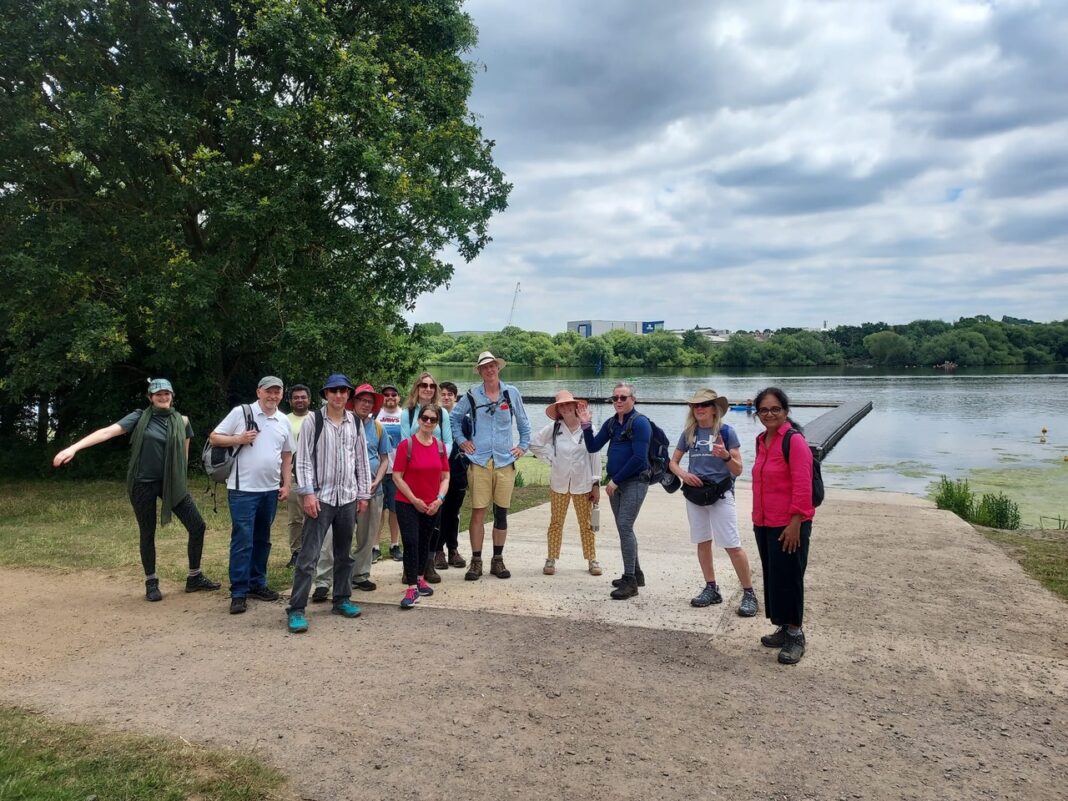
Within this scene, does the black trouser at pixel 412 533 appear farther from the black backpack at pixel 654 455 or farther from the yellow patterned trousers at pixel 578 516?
the black backpack at pixel 654 455

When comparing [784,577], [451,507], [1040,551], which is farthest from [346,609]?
[1040,551]

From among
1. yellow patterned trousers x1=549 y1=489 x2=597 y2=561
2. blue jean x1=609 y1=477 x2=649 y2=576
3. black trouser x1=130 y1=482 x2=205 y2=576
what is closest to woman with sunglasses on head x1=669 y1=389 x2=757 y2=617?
blue jean x1=609 y1=477 x2=649 y2=576

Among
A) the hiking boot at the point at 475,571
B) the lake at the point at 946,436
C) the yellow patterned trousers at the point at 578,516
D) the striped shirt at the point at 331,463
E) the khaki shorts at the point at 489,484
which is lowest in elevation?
the lake at the point at 946,436

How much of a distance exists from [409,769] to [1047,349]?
424ft

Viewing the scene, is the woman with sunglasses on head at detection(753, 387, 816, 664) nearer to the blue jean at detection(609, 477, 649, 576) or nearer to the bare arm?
the blue jean at detection(609, 477, 649, 576)

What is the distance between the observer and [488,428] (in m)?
5.95

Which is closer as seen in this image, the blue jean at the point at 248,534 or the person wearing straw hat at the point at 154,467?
the blue jean at the point at 248,534

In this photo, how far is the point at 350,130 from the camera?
1201cm

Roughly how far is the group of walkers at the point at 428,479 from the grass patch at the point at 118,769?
1577 mm

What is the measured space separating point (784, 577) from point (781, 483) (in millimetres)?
572

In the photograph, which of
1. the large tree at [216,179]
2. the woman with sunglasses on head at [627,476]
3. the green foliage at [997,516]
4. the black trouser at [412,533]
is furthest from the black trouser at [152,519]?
the green foliage at [997,516]

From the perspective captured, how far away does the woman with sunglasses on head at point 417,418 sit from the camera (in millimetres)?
5742

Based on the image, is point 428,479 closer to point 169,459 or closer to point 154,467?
point 169,459

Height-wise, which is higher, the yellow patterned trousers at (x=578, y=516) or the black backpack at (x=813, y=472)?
the black backpack at (x=813, y=472)
